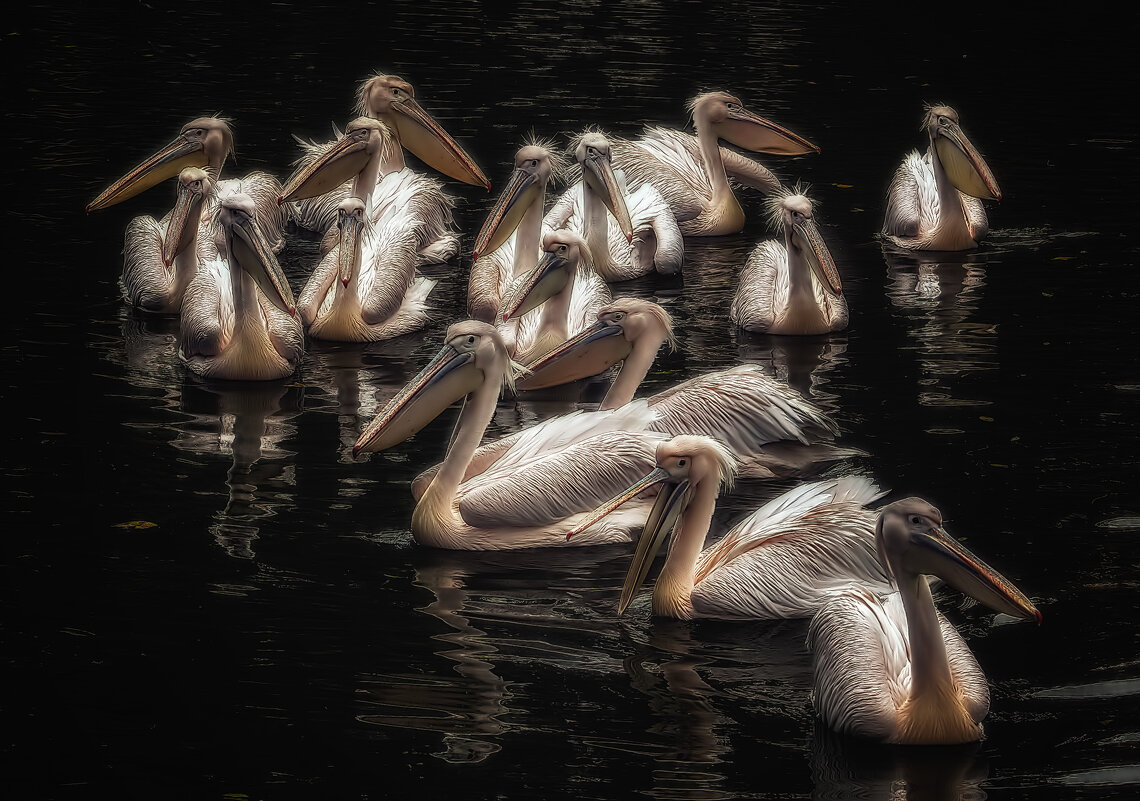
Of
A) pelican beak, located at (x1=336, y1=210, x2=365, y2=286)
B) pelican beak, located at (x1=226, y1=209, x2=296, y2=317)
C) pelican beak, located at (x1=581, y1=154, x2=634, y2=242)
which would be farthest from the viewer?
pelican beak, located at (x1=581, y1=154, x2=634, y2=242)

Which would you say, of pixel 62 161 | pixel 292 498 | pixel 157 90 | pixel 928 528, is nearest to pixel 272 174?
pixel 62 161

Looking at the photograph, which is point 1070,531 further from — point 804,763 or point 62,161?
point 62,161

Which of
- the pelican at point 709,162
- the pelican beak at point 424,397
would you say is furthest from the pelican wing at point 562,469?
the pelican at point 709,162

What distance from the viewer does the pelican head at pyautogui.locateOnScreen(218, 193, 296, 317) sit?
25.4ft

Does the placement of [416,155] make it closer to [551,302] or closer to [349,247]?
[349,247]

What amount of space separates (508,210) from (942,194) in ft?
9.75

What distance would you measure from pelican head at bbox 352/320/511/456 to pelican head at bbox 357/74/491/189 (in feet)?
12.8

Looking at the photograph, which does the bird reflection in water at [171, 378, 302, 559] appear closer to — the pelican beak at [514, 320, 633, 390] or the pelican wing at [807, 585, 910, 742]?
the pelican beak at [514, 320, 633, 390]

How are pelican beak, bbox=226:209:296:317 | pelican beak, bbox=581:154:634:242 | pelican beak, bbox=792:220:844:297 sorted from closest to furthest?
pelican beak, bbox=226:209:296:317 → pelican beak, bbox=792:220:844:297 → pelican beak, bbox=581:154:634:242

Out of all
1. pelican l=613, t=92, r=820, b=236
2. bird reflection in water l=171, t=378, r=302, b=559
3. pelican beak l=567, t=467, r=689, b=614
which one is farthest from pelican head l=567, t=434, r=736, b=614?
pelican l=613, t=92, r=820, b=236

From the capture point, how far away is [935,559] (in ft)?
14.9

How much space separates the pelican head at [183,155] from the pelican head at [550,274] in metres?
2.59

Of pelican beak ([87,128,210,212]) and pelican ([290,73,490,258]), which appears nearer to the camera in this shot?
pelican beak ([87,128,210,212])

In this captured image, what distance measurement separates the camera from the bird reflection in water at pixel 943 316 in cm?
802
